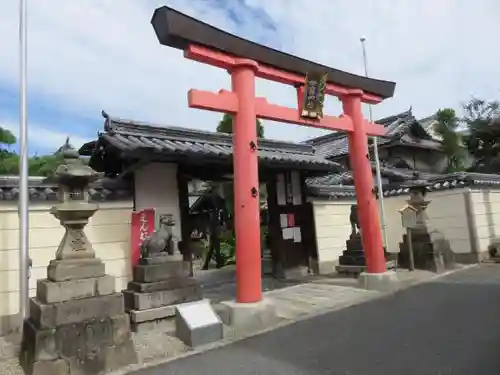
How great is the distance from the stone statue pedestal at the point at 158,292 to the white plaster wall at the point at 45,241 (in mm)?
1382

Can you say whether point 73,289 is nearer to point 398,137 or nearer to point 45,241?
point 45,241

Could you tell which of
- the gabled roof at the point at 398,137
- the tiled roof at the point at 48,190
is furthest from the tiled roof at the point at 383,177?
the tiled roof at the point at 48,190

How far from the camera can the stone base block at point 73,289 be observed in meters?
5.16

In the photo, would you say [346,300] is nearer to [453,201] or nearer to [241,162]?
[241,162]

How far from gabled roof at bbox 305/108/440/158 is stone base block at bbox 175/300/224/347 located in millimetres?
16477

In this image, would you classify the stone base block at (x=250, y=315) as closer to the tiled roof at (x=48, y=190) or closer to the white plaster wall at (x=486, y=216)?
the tiled roof at (x=48, y=190)

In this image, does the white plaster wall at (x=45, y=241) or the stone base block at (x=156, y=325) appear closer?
the stone base block at (x=156, y=325)

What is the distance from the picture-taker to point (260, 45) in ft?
26.2

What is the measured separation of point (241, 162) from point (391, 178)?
1442 cm

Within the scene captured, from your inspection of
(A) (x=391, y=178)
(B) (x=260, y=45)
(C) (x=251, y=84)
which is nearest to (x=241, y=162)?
(C) (x=251, y=84)

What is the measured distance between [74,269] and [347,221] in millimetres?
10572

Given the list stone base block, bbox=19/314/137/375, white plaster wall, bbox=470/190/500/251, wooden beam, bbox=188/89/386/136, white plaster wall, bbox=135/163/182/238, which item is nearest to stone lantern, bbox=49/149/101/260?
stone base block, bbox=19/314/137/375

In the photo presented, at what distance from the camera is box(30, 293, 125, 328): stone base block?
5.02 m

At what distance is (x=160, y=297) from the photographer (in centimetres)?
736
